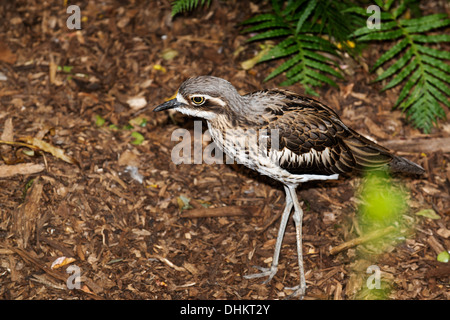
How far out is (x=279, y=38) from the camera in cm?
756

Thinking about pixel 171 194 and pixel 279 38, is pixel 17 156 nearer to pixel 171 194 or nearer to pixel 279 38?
pixel 171 194

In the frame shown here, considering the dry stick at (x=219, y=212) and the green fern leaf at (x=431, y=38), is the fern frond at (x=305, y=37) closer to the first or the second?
the green fern leaf at (x=431, y=38)

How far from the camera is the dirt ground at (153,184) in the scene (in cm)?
550

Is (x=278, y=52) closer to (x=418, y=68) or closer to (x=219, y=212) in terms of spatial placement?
(x=418, y=68)

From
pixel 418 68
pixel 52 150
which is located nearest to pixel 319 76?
pixel 418 68

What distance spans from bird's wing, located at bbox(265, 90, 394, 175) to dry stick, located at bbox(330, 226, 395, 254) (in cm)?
77

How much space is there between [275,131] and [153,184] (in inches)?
72.7

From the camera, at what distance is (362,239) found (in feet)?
18.9

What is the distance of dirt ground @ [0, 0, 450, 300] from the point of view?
18.0ft

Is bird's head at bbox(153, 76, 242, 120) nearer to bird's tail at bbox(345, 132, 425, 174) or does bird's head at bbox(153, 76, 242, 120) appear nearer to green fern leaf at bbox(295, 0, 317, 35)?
bird's tail at bbox(345, 132, 425, 174)

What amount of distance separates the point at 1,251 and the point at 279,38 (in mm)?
4717

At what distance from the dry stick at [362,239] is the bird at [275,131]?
1.55ft

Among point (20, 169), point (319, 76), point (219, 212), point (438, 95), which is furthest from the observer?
point (319, 76)

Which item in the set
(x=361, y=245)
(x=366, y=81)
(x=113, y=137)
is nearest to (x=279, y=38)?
(x=366, y=81)
